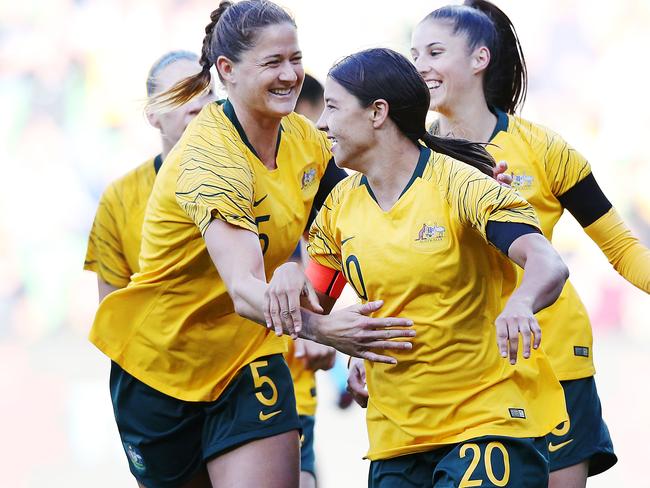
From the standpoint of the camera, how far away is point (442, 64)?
14.3 ft

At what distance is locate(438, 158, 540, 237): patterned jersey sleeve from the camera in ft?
10.3

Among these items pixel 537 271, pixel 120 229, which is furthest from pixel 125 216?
pixel 537 271

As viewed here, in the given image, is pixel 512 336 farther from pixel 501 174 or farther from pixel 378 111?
pixel 501 174

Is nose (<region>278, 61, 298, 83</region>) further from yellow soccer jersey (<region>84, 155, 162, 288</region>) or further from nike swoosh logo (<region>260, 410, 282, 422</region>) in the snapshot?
yellow soccer jersey (<region>84, 155, 162, 288</region>)

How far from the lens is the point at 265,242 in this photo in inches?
148

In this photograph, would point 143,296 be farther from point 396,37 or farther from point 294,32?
point 396,37

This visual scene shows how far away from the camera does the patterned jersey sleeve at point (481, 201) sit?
3.14m

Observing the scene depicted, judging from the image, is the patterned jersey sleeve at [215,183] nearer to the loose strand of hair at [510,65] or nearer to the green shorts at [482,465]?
the green shorts at [482,465]

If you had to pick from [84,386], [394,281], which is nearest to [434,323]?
[394,281]

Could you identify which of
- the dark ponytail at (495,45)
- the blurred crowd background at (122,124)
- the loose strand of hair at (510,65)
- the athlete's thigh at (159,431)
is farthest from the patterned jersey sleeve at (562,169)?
the blurred crowd background at (122,124)

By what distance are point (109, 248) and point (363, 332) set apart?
2077 millimetres

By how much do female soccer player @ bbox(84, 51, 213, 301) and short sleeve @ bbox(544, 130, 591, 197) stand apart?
Result: 58.7 inches

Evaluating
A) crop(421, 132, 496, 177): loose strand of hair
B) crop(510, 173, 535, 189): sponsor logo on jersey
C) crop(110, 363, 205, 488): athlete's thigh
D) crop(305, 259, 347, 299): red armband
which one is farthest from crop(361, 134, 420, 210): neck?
crop(110, 363, 205, 488): athlete's thigh

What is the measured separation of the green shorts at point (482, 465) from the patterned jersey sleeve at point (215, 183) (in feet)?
2.58
